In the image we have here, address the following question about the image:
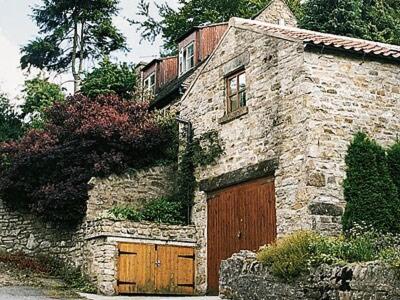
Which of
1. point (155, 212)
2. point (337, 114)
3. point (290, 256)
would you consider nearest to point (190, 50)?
point (155, 212)

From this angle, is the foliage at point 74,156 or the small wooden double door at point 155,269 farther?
the foliage at point 74,156

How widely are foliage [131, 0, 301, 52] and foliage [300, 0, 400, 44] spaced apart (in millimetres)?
5613

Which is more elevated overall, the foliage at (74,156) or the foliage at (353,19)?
the foliage at (353,19)

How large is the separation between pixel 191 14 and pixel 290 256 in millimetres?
26178

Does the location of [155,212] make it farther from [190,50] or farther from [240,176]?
[190,50]

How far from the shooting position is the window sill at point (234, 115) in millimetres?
17052

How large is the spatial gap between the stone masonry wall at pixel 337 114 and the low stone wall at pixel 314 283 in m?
2.40

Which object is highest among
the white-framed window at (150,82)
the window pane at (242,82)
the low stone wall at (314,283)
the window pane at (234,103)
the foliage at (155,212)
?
the white-framed window at (150,82)

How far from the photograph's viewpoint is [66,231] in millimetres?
19750

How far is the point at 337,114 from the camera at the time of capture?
1511cm

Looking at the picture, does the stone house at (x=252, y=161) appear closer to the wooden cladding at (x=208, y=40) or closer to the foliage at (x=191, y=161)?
the foliage at (x=191, y=161)

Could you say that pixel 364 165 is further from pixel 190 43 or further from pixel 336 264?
pixel 190 43

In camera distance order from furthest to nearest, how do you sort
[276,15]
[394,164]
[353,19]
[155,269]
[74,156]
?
[353,19] → [276,15] → [74,156] → [155,269] → [394,164]

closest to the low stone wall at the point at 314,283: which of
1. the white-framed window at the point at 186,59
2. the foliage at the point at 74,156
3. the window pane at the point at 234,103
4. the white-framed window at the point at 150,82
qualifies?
the window pane at the point at 234,103
